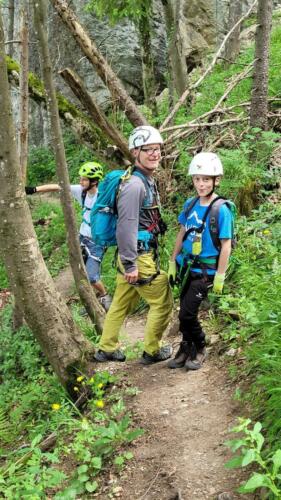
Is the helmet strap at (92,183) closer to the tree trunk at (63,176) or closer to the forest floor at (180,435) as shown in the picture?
the tree trunk at (63,176)

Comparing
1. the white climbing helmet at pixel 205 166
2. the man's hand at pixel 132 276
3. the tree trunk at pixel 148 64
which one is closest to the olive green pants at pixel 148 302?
the man's hand at pixel 132 276

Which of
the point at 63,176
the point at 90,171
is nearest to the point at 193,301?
the point at 63,176

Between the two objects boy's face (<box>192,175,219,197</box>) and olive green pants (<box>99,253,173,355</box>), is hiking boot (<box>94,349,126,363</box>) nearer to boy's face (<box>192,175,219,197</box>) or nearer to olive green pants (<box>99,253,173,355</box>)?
olive green pants (<box>99,253,173,355</box>)

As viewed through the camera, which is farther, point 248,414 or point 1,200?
point 1,200

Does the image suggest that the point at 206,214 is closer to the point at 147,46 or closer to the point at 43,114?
the point at 147,46

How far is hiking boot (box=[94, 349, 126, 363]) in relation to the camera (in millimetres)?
4824

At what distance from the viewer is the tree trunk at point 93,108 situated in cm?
714

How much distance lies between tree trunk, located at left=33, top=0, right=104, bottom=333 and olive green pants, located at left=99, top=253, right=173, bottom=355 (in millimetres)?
912

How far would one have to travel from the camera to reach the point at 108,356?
487 centimetres

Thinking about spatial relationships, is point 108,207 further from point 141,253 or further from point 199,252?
point 199,252

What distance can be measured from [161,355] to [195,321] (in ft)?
2.16

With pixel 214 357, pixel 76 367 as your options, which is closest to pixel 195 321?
pixel 214 357

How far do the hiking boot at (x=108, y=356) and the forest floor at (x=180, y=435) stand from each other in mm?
135

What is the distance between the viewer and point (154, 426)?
12.7ft
